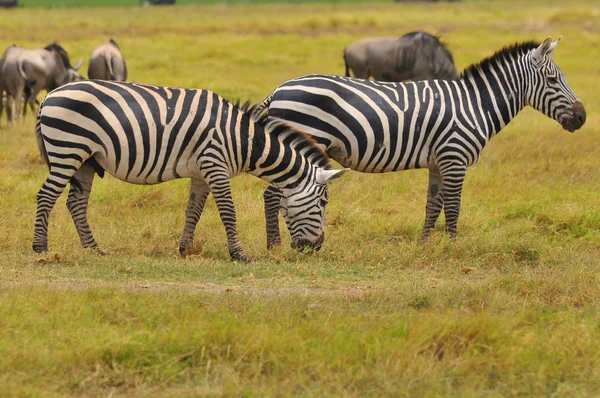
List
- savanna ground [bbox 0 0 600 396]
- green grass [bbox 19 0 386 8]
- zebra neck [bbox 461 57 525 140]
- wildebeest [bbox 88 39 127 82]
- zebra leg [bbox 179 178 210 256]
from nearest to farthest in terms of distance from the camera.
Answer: savanna ground [bbox 0 0 600 396] → zebra leg [bbox 179 178 210 256] → zebra neck [bbox 461 57 525 140] → wildebeest [bbox 88 39 127 82] → green grass [bbox 19 0 386 8]

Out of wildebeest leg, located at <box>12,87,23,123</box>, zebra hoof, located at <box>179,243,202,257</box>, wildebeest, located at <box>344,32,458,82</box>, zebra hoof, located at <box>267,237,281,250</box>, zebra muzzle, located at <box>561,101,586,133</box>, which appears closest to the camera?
zebra hoof, located at <box>179,243,202,257</box>

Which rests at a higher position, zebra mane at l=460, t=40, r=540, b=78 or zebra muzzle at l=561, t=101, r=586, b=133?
zebra mane at l=460, t=40, r=540, b=78

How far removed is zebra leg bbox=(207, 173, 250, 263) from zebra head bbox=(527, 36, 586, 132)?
3.33 m

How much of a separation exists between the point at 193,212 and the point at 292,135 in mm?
1188

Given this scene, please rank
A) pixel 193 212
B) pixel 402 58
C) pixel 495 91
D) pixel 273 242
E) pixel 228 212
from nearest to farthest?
pixel 228 212 < pixel 193 212 < pixel 273 242 < pixel 495 91 < pixel 402 58

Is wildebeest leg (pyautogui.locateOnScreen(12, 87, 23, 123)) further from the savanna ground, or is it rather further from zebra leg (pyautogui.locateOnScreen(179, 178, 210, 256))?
zebra leg (pyautogui.locateOnScreen(179, 178, 210, 256))

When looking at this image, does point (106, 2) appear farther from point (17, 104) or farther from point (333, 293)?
point (333, 293)

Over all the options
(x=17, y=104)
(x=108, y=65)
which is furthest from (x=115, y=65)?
(x=17, y=104)

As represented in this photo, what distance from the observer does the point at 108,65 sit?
20.0 metres

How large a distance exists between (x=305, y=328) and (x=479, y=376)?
1.10 meters

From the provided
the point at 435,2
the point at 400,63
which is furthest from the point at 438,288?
the point at 435,2

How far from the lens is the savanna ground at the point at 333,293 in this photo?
17.3 ft

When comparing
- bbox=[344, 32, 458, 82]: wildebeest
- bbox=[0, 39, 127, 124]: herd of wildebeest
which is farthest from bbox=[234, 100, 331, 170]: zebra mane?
bbox=[344, 32, 458, 82]: wildebeest

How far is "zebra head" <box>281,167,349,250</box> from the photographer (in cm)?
870
